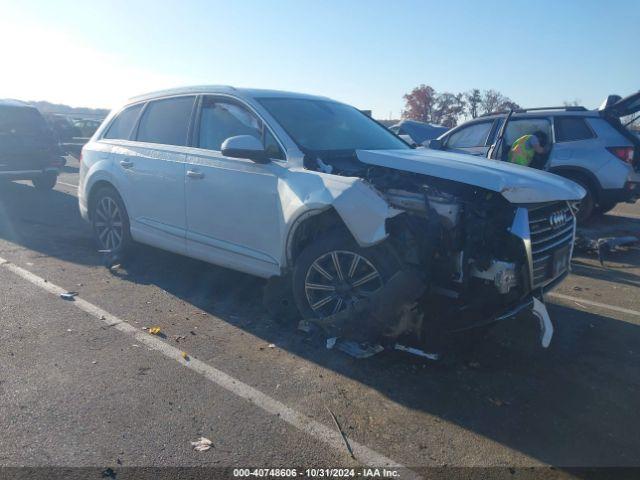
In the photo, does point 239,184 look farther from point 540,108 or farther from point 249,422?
point 540,108

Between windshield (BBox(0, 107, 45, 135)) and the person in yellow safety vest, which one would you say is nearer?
the person in yellow safety vest

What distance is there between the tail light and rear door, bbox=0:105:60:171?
10.8 m

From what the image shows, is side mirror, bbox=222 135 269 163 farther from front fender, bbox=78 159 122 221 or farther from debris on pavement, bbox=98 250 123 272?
debris on pavement, bbox=98 250 123 272

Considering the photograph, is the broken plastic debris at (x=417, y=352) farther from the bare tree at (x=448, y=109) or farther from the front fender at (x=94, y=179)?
the bare tree at (x=448, y=109)

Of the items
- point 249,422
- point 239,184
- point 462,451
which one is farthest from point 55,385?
point 462,451

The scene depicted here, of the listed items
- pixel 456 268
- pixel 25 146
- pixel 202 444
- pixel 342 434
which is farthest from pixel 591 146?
pixel 25 146

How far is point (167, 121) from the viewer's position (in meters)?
5.48

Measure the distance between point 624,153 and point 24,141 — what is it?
11204 mm

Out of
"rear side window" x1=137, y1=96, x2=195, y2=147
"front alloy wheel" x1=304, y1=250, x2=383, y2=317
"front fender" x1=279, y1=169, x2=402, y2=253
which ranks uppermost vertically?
"rear side window" x1=137, y1=96, x2=195, y2=147

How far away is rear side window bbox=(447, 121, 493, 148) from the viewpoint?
931 cm

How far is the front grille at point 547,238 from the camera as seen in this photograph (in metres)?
3.69

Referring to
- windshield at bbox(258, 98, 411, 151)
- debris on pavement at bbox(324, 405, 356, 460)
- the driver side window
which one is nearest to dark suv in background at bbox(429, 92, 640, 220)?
windshield at bbox(258, 98, 411, 151)

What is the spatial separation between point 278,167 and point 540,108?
597 centimetres

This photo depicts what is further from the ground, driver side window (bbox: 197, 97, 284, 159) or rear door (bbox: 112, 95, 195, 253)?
driver side window (bbox: 197, 97, 284, 159)
